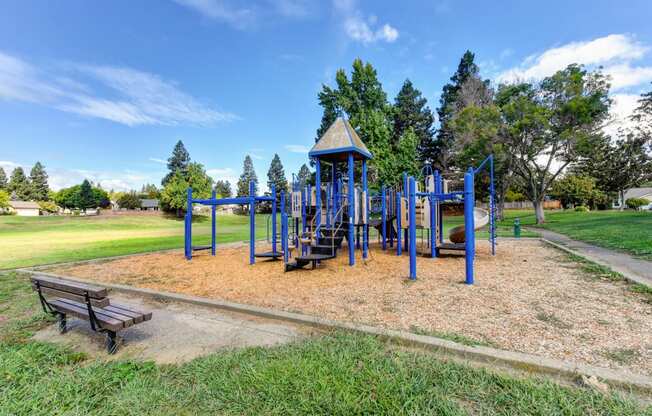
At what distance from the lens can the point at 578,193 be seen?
4903 cm

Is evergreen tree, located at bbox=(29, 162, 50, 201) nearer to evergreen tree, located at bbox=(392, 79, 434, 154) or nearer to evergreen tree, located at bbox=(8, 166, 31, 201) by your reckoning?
evergreen tree, located at bbox=(8, 166, 31, 201)

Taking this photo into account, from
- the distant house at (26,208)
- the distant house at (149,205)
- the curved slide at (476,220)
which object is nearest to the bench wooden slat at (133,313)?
the curved slide at (476,220)

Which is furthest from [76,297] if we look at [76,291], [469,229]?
[469,229]

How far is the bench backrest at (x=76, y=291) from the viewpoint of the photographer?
12.5 ft

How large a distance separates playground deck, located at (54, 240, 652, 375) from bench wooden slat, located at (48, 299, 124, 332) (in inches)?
90.5

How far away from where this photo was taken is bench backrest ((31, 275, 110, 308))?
150 inches

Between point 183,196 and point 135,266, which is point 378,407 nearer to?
point 135,266

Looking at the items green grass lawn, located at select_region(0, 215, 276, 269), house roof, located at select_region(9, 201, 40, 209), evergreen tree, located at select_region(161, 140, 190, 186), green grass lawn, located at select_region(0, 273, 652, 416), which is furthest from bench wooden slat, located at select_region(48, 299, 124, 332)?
house roof, located at select_region(9, 201, 40, 209)

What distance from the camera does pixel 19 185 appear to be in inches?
3036

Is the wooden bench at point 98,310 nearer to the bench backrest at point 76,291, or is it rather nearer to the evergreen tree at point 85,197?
the bench backrest at point 76,291

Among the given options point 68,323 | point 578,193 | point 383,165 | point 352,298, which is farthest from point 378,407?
point 578,193

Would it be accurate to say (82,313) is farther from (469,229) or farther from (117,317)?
(469,229)

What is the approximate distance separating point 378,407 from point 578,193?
6153 centimetres

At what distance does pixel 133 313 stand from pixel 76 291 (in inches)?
31.1
